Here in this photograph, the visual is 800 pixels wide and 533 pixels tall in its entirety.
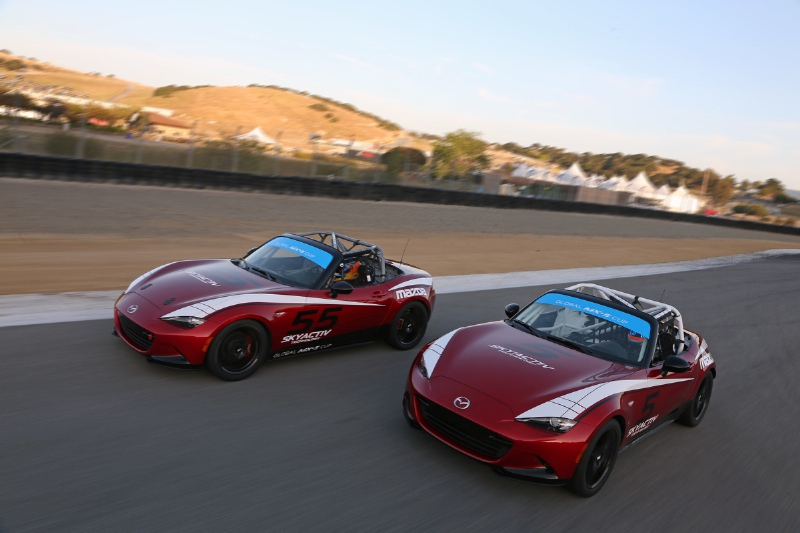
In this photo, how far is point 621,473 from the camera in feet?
17.4

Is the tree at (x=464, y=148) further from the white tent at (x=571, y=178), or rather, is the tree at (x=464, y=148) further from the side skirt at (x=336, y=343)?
the side skirt at (x=336, y=343)

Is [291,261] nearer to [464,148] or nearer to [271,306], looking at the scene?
[271,306]

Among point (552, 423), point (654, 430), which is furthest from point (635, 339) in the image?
point (552, 423)

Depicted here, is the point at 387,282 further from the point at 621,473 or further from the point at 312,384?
the point at 621,473

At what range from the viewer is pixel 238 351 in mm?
6000

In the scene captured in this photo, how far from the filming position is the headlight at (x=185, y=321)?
18.4 ft

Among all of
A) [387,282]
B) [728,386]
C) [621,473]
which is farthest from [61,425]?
[728,386]

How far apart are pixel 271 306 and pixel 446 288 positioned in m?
6.81

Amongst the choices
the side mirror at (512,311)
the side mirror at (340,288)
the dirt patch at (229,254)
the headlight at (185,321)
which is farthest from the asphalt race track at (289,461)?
the dirt patch at (229,254)

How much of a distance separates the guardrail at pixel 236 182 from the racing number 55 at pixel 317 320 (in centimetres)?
1340

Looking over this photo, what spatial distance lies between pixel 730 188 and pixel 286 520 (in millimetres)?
129104

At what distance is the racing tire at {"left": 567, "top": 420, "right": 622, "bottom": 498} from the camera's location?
15.1ft

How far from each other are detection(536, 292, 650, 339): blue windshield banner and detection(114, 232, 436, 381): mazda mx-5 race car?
6.51 feet

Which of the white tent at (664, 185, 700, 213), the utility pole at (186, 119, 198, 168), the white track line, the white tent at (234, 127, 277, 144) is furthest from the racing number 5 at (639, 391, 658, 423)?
Result: the white tent at (664, 185, 700, 213)
